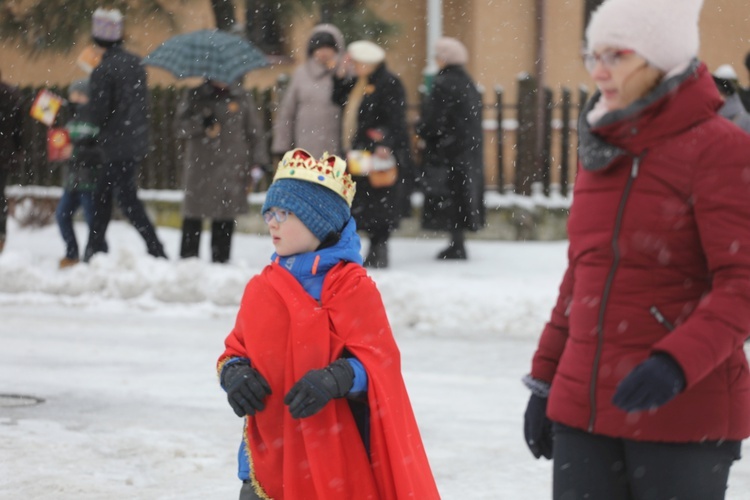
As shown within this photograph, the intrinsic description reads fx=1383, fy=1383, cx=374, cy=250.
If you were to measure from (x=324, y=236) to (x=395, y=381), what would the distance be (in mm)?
429

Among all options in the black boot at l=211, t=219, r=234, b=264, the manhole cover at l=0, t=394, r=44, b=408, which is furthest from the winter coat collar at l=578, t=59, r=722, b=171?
the black boot at l=211, t=219, r=234, b=264

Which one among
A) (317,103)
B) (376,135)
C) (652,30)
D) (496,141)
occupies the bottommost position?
(496,141)

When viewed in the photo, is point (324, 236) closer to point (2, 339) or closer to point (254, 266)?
point (2, 339)

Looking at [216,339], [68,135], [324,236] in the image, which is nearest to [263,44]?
[68,135]

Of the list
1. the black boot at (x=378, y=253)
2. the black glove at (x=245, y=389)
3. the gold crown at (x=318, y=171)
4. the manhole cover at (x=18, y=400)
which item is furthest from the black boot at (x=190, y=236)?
the black glove at (x=245, y=389)

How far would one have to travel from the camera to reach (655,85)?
2879mm

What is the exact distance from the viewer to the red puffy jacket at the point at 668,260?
271 cm

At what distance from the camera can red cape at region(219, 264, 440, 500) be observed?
140 inches

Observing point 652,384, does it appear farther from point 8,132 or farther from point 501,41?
point 501,41

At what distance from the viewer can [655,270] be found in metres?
2.78

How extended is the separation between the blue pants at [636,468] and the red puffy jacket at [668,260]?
0.04m

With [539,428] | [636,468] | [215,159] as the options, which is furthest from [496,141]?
[636,468]

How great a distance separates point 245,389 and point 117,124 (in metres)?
8.03

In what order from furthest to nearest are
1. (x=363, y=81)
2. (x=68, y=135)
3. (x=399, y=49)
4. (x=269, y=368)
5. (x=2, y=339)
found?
(x=399, y=49) → (x=68, y=135) → (x=363, y=81) → (x=2, y=339) → (x=269, y=368)
